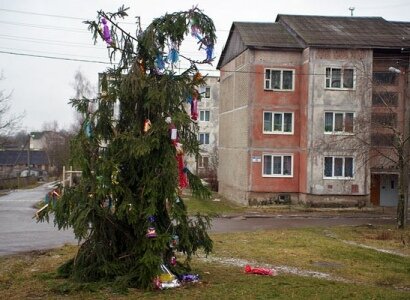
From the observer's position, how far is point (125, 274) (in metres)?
9.80

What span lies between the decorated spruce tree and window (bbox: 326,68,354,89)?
75.5 feet

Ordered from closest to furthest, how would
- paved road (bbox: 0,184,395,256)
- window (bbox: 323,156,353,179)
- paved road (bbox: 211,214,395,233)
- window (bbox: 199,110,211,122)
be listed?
paved road (bbox: 0,184,395,256) → paved road (bbox: 211,214,395,233) → window (bbox: 323,156,353,179) → window (bbox: 199,110,211,122)

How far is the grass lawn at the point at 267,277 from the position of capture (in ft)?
29.9

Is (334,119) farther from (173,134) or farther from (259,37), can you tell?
(173,134)

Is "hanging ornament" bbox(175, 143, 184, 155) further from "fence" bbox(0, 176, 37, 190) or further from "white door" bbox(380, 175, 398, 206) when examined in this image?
"fence" bbox(0, 176, 37, 190)

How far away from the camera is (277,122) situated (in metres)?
32.9

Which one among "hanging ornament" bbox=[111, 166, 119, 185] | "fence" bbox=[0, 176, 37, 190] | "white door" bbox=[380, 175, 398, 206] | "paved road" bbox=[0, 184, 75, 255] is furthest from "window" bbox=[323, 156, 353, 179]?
"fence" bbox=[0, 176, 37, 190]

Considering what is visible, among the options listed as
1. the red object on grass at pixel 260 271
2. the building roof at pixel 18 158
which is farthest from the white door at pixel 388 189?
the building roof at pixel 18 158

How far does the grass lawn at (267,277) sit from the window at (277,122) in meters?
13.7

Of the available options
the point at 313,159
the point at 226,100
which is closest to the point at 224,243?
the point at 313,159

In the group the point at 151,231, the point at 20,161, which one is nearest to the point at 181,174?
the point at 151,231

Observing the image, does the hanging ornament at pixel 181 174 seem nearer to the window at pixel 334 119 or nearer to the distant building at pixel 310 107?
the distant building at pixel 310 107

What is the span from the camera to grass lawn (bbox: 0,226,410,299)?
359 inches

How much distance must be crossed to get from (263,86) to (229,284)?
934 inches
